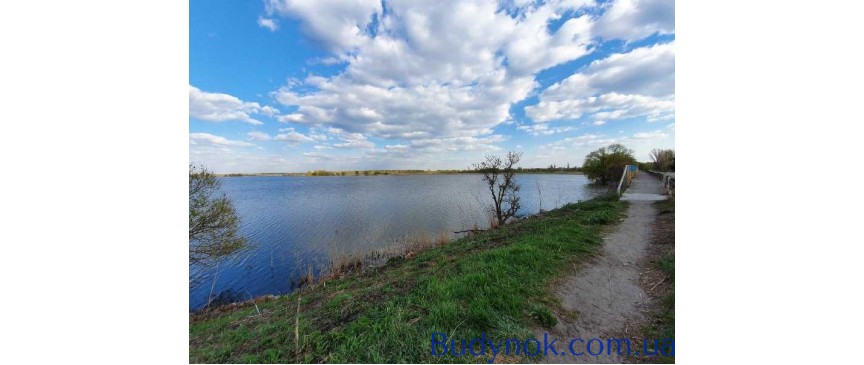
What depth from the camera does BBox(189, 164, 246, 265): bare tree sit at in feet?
30.5

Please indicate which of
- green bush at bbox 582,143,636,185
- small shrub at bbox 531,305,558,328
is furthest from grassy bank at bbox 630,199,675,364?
green bush at bbox 582,143,636,185

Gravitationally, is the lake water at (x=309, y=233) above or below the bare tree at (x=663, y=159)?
below

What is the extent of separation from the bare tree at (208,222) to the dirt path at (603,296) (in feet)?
36.3

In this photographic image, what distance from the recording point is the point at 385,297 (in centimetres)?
426

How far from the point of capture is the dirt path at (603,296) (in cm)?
307

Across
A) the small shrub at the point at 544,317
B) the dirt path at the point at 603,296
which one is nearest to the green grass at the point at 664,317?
the dirt path at the point at 603,296

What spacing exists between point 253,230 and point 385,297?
13932 mm

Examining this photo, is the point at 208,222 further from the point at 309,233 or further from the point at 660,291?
the point at 660,291

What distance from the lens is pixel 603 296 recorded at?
3.97m

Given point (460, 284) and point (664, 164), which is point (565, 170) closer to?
point (664, 164)

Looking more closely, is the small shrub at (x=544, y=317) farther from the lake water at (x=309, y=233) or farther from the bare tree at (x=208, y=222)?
the bare tree at (x=208, y=222)

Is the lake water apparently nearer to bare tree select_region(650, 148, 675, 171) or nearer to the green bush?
the green bush

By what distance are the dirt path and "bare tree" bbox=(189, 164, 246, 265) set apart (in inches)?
435

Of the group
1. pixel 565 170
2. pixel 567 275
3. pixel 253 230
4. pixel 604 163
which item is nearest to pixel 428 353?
pixel 567 275
